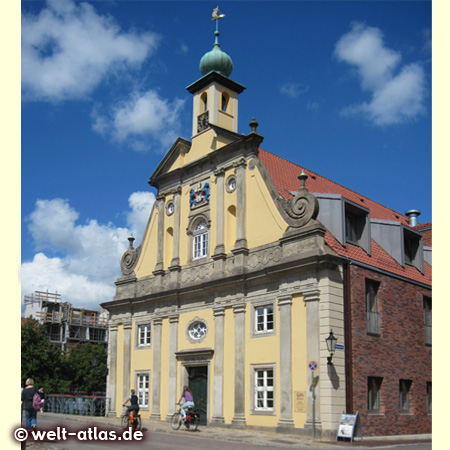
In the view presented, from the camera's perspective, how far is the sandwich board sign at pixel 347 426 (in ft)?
67.7

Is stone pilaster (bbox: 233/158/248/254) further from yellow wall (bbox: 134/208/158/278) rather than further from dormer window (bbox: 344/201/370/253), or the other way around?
yellow wall (bbox: 134/208/158/278)

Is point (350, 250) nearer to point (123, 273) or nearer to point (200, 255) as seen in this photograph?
point (200, 255)

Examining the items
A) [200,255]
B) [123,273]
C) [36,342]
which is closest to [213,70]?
[200,255]

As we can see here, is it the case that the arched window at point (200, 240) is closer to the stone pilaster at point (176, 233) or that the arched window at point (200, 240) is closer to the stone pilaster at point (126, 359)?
the stone pilaster at point (176, 233)

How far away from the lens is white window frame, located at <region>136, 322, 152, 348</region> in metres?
31.6

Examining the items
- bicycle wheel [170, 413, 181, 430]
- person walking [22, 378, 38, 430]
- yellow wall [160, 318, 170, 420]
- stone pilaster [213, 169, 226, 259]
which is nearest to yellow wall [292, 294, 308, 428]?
bicycle wheel [170, 413, 181, 430]

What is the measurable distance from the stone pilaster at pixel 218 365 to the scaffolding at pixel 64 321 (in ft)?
196

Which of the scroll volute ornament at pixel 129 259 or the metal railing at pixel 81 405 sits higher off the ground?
the scroll volute ornament at pixel 129 259

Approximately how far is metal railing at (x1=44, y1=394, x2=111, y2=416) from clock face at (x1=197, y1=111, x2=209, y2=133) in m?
15.7

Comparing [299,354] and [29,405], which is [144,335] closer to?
[299,354]

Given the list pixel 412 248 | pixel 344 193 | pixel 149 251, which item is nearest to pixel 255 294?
pixel 412 248

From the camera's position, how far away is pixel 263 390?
2430cm

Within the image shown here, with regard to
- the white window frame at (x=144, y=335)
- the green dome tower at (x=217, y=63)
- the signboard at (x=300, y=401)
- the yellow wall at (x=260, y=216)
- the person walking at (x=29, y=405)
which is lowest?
the signboard at (x=300, y=401)

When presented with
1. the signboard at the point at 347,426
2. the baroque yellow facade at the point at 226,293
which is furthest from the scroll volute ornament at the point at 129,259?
the signboard at the point at 347,426
